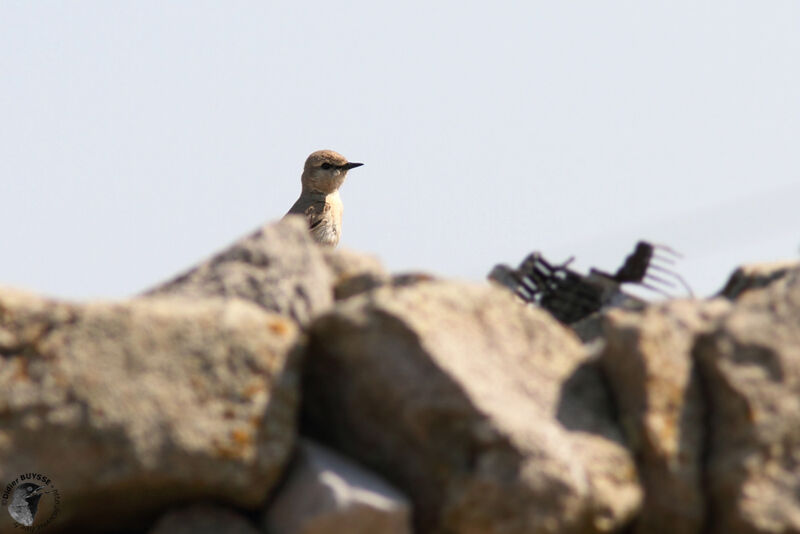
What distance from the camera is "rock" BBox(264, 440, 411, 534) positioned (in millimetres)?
4141

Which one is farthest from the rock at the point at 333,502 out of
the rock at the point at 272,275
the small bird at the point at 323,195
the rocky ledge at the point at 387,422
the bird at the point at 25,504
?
the small bird at the point at 323,195

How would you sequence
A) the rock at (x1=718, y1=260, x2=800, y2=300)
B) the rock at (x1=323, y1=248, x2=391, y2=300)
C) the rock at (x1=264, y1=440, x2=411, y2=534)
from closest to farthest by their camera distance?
1. the rock at (x1=264, y1=440, x2=411, y2=534)
2. the rock at (x1=323, y1=248, x2=391, y2=300)
3. the rock at (x1=718, y1=260, x2=800, y2=300)

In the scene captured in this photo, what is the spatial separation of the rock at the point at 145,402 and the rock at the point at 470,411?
27 cm

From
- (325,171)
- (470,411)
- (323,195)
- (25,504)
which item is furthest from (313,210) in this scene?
(470,411)

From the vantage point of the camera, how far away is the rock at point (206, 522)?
14.7 feet

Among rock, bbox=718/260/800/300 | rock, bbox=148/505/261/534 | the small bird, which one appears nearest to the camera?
rock, bbox=148/505/261/534

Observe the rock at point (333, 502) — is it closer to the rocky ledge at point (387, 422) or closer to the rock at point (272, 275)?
the rocky ledge at point (387, 422)

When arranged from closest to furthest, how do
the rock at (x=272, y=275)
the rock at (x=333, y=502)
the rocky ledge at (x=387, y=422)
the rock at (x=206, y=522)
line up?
the rock at (x=333, y=502)
the rocky ledge at (x=387, y=422)
the rock at (x=206, y=522)
the rock at (x=272, y=275)

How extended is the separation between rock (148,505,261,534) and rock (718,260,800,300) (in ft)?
9.15

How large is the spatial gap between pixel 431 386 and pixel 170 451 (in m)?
0.93

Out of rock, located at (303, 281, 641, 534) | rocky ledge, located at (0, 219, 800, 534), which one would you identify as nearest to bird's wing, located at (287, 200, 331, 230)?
rock, located at (303, 281, 641, 534)

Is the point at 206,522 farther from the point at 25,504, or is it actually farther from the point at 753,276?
the point at 753,276

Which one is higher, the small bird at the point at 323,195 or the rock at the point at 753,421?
the rock at the point at 753,421

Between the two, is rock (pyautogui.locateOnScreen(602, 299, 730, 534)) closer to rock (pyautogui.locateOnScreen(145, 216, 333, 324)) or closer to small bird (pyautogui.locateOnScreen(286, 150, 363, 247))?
rock (pyautogui.locateOnScreen(145, 216, 333, 324))
